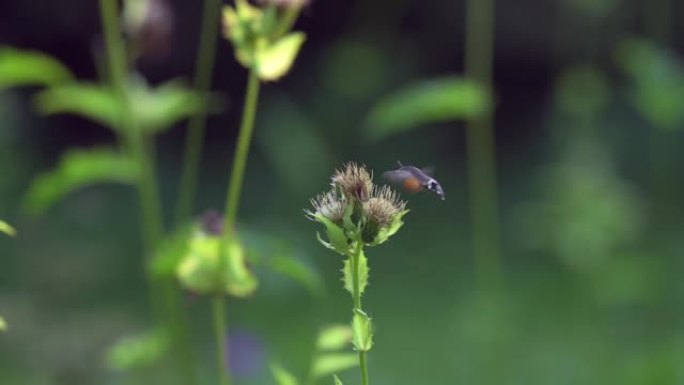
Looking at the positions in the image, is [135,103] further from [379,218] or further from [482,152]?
[482,152]

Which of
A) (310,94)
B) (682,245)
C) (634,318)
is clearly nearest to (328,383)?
(634,318)

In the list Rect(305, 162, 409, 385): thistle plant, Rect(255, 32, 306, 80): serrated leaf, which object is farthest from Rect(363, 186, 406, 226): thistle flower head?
Rect(255, 32, 306, 80): serrated leaf

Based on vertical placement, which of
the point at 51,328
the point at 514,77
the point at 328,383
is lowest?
the point at 328,383

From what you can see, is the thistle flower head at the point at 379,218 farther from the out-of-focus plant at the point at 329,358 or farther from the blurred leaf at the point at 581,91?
the blurred leaf at the point at 581,91

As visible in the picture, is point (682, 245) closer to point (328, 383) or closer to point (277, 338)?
point (277, 338)

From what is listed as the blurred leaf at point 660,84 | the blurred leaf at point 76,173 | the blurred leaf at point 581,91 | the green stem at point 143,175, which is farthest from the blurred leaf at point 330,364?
the blurred leaf at point 581,91

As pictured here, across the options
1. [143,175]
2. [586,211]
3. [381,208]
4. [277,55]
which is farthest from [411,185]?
[586,211]

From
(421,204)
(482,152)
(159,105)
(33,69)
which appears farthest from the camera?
(421,204)
